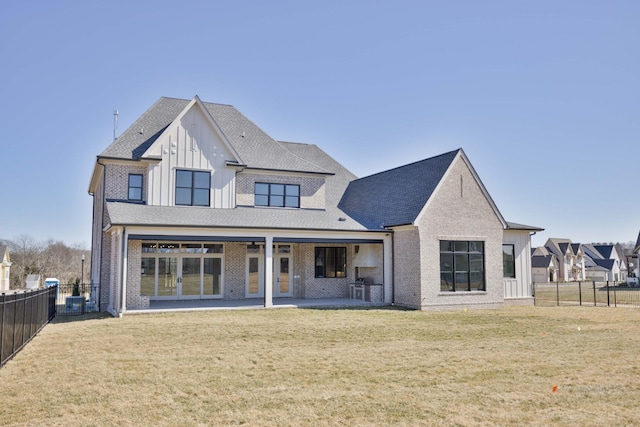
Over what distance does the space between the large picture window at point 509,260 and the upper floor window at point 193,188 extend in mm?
14592

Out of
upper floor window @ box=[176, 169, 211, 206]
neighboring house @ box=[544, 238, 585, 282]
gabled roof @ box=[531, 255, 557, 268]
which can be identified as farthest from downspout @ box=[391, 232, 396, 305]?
neighboring house @ box=[544, 238, 585, 282]

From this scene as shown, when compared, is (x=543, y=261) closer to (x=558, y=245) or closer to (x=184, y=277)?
(x=558, y=245)

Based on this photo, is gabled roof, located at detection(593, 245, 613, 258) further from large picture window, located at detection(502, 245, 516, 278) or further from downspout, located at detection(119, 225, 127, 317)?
downspout, located at detection(119, 225, 127, 317)

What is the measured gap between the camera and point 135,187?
22.7 metres

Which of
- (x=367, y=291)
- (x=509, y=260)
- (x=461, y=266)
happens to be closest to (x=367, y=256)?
(x=367, y=291)

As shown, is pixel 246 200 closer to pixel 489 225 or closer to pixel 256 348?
pixel 489 225

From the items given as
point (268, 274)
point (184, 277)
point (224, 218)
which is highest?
point (224, 218)

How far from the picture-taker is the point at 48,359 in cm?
1106

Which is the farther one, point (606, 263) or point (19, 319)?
point (606, 263)

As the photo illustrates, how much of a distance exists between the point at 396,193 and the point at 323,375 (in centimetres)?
1665

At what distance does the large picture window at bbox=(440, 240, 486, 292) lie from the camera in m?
22.2

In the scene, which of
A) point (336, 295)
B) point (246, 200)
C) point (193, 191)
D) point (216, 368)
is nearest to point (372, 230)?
point (336, 295)

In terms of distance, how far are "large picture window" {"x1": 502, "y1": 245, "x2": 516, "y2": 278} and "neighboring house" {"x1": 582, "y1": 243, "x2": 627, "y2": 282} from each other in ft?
223

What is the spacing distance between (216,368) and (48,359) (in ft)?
13.0
